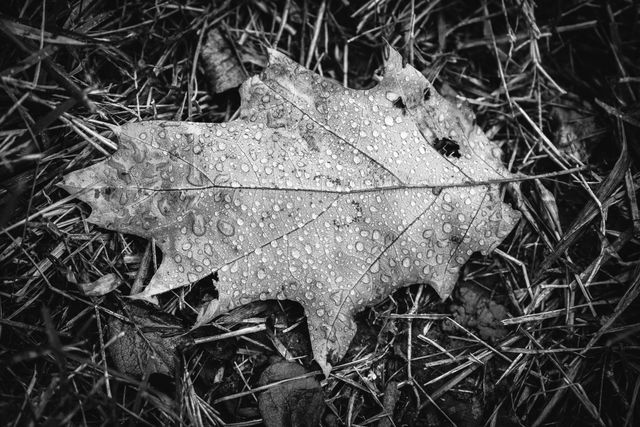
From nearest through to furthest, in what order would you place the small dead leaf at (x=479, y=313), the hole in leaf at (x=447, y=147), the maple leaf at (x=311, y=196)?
1. the maple leaf at (x=311, y=196)
2. the hole in leaf at (x=447, y=147)
3. the small dead leaf at (x=479, y=313)

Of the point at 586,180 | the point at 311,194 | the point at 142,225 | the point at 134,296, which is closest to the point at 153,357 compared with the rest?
the point at 134,296

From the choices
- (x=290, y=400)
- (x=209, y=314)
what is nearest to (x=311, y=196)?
(x=209, y=314)

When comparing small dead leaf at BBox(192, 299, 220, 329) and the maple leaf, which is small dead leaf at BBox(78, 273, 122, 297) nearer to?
the maple leaf

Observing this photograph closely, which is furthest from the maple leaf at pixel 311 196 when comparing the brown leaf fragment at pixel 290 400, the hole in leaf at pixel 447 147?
the brown leaf fragment at pixel 290 400

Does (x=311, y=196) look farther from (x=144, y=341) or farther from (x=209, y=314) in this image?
(x=144, y=341)

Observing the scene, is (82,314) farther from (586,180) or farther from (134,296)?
(586,180)

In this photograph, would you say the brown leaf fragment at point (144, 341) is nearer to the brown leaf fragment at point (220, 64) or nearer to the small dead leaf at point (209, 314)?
the small dead leaf at point (209, 314)

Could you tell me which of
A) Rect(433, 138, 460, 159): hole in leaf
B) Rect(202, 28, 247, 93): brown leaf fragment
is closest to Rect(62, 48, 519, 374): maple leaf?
Rect(433, 138, 460, 159): hole in leaf
